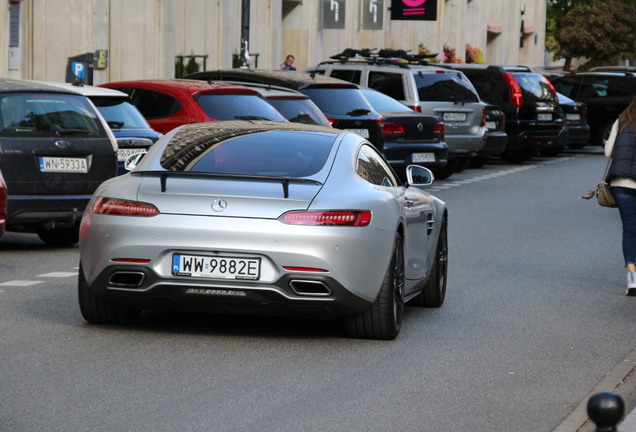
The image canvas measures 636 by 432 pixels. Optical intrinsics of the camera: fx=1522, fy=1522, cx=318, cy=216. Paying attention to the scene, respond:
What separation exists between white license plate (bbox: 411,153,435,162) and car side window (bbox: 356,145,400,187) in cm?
1263

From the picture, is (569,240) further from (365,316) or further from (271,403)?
(271,403)

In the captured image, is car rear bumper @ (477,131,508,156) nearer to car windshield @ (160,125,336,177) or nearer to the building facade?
the building facade

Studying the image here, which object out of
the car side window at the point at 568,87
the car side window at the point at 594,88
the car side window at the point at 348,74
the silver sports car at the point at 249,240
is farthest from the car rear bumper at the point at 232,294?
the car side window at the point at 568,87

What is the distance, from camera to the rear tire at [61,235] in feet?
46.6

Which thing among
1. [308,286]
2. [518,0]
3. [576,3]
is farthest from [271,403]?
[576,3]

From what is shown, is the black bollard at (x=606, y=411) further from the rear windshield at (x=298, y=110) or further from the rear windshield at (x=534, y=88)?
the rear windshield at (x=534, y=88)

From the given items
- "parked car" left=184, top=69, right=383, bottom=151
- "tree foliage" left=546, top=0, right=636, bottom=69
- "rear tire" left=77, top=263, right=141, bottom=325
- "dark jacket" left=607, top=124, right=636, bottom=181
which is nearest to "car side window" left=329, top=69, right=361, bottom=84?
"parked car" left=184, top=69, right=383, bottom=151

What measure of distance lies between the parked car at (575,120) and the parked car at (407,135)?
10006 millimetres

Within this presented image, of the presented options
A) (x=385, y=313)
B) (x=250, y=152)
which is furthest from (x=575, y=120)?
(x=385, y=313)

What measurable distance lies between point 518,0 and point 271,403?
260ft

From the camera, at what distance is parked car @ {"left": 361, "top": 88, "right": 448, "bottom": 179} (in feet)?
72.9

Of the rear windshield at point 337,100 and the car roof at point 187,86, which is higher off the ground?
the car roof at point 187,86

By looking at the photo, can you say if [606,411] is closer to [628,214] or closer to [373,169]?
[373,169]

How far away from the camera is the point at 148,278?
834 cm
